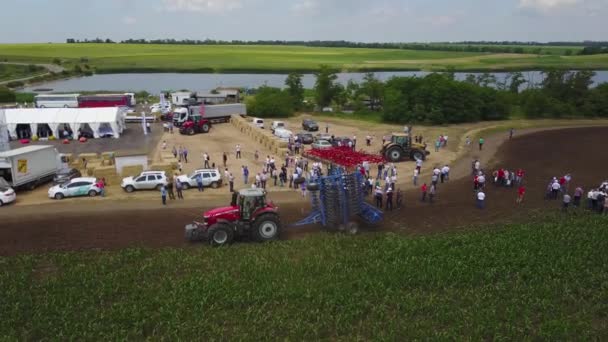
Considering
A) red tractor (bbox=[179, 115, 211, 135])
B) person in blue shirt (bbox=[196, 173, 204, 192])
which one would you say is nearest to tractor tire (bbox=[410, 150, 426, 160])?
person in blue shirt (bbox=[196, 173, 204, 192])

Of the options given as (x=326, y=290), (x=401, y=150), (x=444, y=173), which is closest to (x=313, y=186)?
(x=326, y=290)

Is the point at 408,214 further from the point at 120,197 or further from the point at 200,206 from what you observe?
the point at 120,197

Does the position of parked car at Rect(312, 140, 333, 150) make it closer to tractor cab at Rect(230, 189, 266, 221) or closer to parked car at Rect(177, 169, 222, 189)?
parked car at Rect(177, 169, 222, 189)

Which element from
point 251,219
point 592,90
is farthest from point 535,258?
point 592,90

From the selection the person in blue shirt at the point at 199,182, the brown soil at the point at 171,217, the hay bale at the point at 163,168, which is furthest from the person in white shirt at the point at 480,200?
the hay bale at the point at 163,168

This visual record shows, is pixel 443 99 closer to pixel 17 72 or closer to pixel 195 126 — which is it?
pixel 195 126
